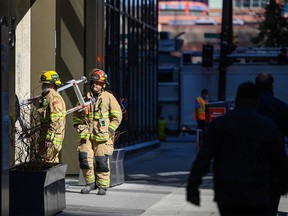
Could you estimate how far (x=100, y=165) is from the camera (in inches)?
482

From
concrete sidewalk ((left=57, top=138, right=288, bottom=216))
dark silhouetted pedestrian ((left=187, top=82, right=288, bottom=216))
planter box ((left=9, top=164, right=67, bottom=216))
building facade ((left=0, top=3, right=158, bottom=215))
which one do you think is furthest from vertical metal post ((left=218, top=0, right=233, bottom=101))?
dark silhouetted pedestrian ((left=187, top=82, right=288, bottom=216))

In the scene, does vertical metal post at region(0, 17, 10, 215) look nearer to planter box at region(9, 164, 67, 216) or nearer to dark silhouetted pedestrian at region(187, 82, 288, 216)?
dark silhouetted pedestrian at region(187, 82, 288, 216)

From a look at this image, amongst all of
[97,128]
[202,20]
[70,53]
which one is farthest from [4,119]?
[202,20]

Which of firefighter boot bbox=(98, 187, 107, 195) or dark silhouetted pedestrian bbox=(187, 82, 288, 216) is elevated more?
dark silhouetted pedestrian bbox=(187, 82, 288, 216)

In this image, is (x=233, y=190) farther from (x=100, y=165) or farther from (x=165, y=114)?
(x=165, y=114)

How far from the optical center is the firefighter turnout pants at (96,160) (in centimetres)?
1224

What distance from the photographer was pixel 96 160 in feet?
40.3

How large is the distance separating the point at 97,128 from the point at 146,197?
1.43 metres

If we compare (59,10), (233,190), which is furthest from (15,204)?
(59,10)

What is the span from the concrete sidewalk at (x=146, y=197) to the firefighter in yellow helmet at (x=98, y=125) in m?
0.58

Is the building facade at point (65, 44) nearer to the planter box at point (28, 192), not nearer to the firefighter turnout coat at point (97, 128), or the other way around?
the firefighter turnout coat at point (97, 128)

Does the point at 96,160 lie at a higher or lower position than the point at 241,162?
lower

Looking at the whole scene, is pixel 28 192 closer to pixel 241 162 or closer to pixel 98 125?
pixel 98 125

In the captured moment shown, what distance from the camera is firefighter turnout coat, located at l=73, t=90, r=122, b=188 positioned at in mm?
12195
